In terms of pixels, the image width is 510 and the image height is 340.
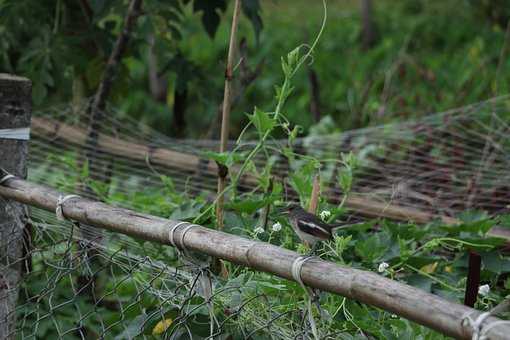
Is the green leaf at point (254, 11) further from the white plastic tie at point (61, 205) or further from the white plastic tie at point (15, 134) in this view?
the white plastic tie at point (61, 205)

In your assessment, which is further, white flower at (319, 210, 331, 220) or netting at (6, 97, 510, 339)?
white flower at (319, 210, 331, 220)

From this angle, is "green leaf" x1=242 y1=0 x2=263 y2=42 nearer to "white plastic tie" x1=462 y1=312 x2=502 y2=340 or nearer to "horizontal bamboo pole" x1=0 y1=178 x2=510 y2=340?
"horizontal bamboo pole" x1=0 y1=178 x2=510 y2=340

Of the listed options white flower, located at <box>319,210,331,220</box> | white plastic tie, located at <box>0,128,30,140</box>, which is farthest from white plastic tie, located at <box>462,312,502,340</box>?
white plastic tie, located at <box>0,128,30,140</box>

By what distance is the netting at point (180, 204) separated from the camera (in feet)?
5.80

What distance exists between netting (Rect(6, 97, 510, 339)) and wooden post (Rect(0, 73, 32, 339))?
0.05 metres

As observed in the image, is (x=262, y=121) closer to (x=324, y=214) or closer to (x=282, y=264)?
(x=324, y=214)

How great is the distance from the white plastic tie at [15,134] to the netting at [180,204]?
23 cm

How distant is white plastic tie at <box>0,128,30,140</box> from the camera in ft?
6.87

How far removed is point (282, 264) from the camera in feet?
4.66

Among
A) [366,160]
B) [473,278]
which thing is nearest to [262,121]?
[473,278]

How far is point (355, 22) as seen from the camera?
30.7 feet

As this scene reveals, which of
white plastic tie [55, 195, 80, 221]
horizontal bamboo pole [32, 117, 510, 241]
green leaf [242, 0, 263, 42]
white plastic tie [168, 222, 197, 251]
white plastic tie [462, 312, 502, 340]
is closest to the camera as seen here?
white plastic tie [462, 312, 502, 340]

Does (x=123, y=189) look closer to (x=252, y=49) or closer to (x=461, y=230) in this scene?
(x=461, y=230)

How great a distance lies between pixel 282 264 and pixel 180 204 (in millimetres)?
1201
